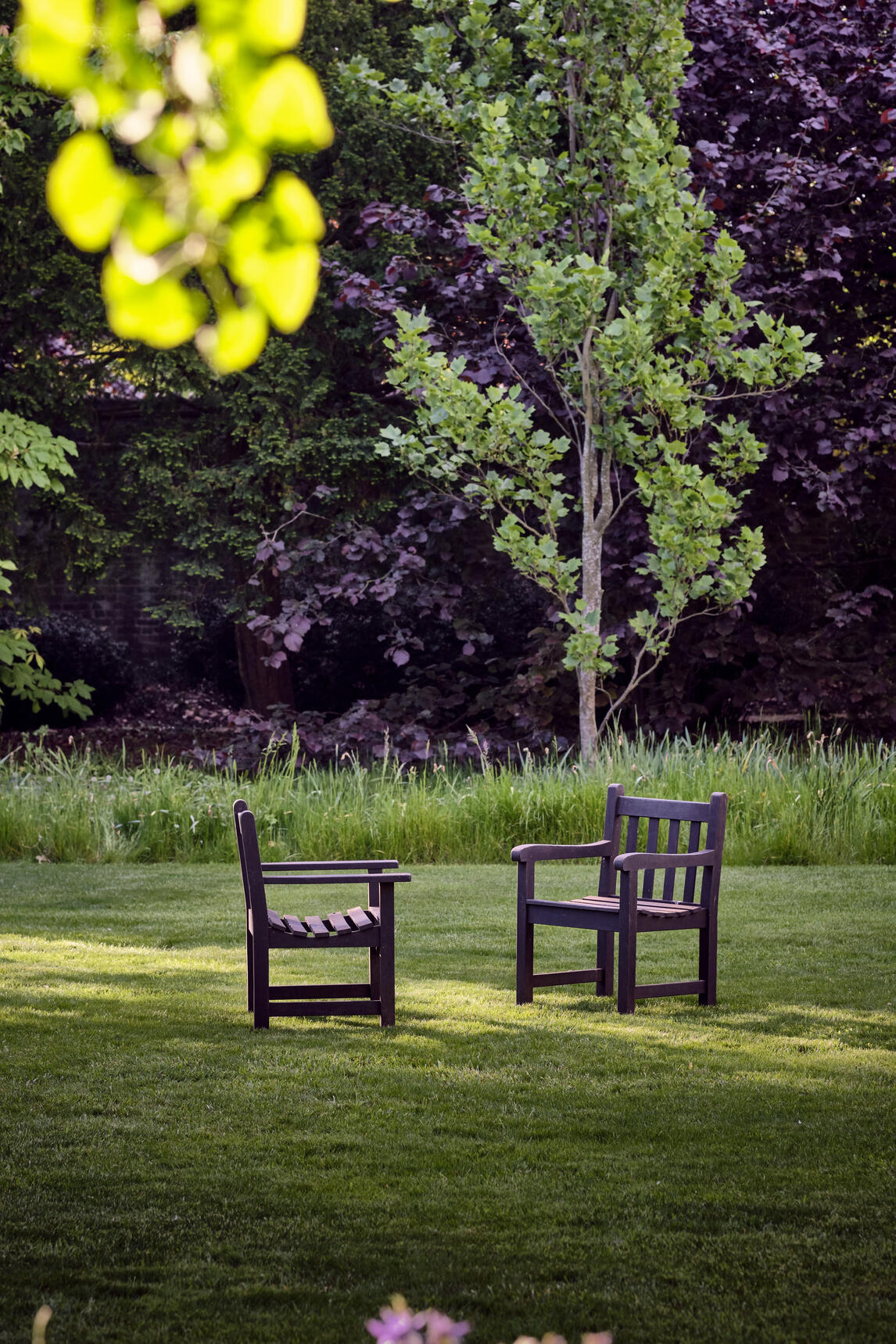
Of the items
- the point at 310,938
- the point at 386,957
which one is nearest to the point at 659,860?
the point at 386,957

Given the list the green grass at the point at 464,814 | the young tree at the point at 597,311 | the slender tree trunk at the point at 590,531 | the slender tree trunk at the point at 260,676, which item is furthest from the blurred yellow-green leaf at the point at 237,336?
the slender tree trunk at the point at 260,676

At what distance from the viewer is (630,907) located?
5277mm

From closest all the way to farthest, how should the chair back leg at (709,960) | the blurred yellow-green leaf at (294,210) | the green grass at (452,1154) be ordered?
the blurred yellow-green leaf at (294,210) → the green grass at (452,1154) → the chair back leg at (709,960)

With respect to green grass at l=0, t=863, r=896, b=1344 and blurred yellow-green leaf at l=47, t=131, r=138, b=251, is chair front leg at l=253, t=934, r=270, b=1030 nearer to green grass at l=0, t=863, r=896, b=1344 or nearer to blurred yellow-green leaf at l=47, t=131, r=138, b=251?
green grass at l=0, t=863, r=896, b=1344

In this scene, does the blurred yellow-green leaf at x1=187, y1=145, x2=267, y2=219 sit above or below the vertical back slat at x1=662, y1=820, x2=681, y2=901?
above

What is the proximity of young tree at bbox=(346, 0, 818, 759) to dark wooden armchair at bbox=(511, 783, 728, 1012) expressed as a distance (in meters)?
4.83

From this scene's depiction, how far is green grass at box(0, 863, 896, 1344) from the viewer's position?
2932 millimetres

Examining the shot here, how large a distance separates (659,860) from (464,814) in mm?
4404

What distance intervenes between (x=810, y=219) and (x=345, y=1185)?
33.1 ft

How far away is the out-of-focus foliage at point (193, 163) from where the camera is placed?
1176 mm

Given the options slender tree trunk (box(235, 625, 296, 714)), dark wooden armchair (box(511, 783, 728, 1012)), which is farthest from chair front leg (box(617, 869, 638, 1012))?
slender tree trunk (box(235, 625, 296, 714))

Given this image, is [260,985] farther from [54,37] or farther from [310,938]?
[54,37]

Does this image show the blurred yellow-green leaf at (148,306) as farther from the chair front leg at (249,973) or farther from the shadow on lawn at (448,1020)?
the chair front leg at (249,973)

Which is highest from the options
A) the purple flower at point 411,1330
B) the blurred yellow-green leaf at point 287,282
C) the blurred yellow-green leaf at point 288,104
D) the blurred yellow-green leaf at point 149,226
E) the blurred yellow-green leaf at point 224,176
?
the blurred yellow-green leaf at point 288,104
